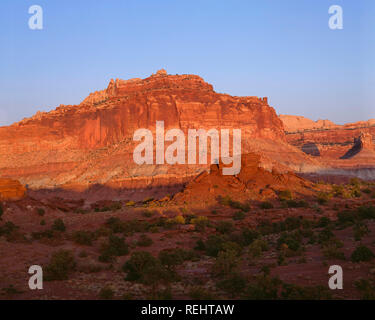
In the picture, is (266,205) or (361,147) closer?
(266,205)

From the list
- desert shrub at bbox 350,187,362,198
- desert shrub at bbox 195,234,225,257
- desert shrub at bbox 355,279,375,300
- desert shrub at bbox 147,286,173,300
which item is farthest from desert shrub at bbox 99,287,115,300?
desert shrub at bbox 350,187,362,198

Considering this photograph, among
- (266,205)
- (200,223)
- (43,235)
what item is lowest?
(43,235)

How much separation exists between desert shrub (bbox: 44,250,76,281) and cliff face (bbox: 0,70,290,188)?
43.7 metres

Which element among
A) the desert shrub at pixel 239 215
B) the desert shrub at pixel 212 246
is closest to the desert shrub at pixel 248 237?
the desert shrub at pixel 212 246

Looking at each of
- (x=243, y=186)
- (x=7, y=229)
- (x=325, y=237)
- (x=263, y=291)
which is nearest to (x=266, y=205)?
(x=243, y=186)

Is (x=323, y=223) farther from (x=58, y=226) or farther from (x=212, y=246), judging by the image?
(x=58, y=226)

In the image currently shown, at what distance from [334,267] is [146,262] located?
613cm

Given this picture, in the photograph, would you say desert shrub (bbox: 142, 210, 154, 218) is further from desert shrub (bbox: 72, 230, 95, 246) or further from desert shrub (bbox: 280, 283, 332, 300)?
desert shrub (bbox: 280, 283, 332, 300)

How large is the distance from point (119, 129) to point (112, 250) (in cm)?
6292

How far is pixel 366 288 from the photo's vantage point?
9.33m
